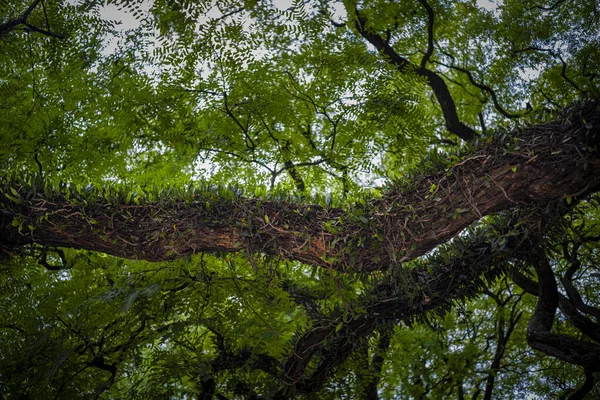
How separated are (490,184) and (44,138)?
381 centimetres

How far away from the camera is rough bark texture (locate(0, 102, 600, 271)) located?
228cm

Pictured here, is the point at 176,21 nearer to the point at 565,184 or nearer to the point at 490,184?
the point at 490,184

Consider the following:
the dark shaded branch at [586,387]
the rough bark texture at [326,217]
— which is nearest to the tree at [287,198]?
the rough bark texture at [326,217]

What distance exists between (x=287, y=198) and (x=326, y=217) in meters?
0.24

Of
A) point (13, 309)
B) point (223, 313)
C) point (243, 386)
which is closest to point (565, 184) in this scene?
point (223, 313)

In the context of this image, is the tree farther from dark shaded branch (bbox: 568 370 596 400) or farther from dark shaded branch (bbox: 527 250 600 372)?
dark shaded branch (bbox: 568 370 596 400)

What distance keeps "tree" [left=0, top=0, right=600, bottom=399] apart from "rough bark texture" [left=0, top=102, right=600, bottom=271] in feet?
0.03

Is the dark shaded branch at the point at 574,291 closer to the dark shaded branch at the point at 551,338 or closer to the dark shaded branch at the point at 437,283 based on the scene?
the dark shaded branch at the point at 551,338

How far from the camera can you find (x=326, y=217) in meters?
2.71

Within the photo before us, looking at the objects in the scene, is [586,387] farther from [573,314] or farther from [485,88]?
[485,88]

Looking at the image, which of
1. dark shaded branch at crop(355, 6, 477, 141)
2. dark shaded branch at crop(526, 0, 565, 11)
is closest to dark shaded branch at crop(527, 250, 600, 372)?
dark shaded branch at crop(355, 6, 477, 141)

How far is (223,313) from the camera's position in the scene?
4.11 metres

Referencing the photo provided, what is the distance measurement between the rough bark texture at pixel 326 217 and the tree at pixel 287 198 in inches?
0.4

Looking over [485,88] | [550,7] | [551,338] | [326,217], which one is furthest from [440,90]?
[326,217]
